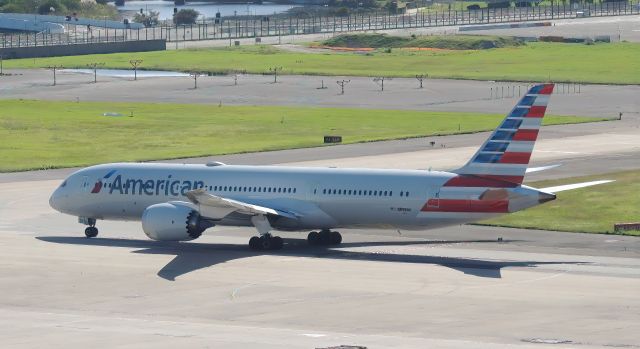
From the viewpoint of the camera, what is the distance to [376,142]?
389 feet

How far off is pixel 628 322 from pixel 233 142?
70470 mm

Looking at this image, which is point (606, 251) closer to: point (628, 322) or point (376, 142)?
point (628, 322)

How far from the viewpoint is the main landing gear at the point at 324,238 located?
71.2 metres

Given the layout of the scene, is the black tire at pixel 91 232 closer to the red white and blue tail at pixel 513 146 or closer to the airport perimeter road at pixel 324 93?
the red white and blue tail at pixel 513 146

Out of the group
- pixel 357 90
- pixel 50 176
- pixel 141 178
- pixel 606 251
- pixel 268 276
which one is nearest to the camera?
pixel 268 276

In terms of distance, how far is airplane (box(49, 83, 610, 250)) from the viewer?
65.8 meters

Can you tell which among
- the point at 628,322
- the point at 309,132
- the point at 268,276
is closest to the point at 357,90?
the point at 309,132

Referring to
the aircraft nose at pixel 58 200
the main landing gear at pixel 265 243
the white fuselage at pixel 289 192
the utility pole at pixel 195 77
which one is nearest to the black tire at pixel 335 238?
the white fuselage at pixel 289 192

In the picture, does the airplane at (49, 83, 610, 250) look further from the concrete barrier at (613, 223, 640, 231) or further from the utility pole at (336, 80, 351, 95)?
the utility pole at (336, 80, 351, 95)

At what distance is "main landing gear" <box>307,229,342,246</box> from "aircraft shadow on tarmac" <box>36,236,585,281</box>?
465 millimetres

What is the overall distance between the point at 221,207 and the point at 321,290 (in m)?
11.3

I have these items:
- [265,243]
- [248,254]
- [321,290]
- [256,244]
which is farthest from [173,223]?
[321,290]

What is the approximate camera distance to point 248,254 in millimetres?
68000

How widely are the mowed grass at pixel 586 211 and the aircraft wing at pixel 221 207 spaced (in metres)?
14.2
